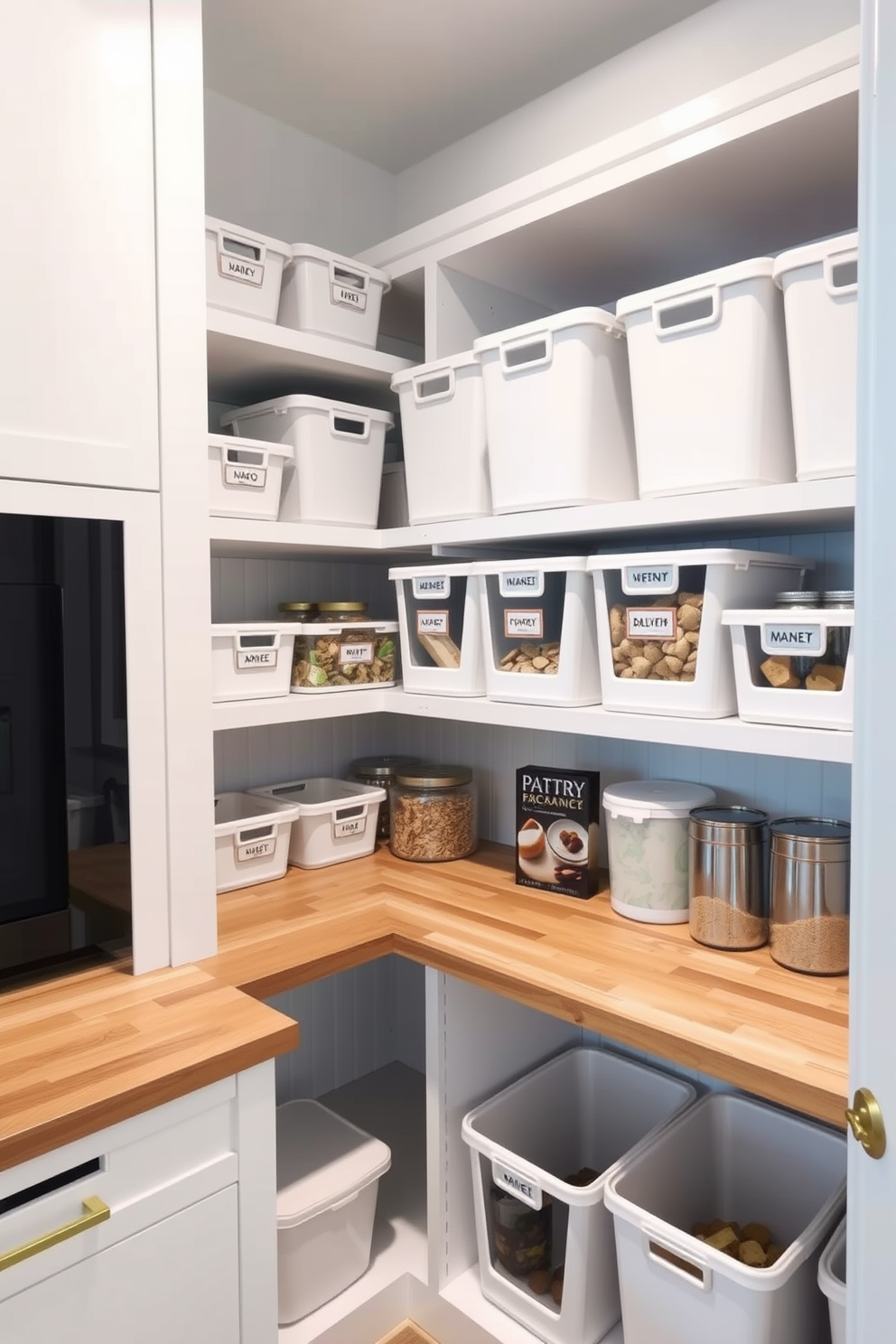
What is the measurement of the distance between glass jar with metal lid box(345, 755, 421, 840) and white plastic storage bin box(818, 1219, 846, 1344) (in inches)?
46.8

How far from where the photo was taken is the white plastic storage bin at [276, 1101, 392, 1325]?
160cm

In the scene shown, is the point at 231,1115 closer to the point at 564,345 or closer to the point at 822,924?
the point at 822,924

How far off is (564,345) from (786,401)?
A: 374 millimetres

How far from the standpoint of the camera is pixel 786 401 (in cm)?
135

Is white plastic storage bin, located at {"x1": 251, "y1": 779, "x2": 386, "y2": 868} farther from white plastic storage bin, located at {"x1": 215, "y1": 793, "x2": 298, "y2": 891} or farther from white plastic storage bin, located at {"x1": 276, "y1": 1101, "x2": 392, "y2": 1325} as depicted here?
white plastic storage bin, located at {"x1": 276, "y1": 1101, "x2": 392, "y2": 1325}

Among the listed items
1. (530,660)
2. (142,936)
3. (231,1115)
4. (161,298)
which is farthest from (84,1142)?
(161,298)

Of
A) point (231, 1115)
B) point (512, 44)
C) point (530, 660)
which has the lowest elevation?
point (231, 1115)

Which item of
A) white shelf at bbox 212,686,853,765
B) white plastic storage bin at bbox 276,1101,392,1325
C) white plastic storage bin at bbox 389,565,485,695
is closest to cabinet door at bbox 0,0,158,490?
white shelf at bbox 212,686,853,765

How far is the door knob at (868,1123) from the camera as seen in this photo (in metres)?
0.72

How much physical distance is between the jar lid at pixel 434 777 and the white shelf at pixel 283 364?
2.84 feet

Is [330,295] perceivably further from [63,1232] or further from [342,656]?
[63,1232]

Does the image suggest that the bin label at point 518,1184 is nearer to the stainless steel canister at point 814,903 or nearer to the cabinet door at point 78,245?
the stainless steel canister at point 814,903

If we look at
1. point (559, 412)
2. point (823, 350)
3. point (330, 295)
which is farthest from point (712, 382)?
point (330, 295)

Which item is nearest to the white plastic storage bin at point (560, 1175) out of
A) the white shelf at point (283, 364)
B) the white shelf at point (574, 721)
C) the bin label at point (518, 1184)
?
the bin label at point (518, 1184)
